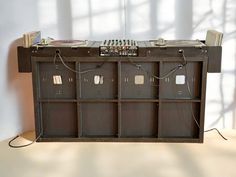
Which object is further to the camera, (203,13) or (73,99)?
(203,13)

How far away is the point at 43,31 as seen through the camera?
317 centimetres

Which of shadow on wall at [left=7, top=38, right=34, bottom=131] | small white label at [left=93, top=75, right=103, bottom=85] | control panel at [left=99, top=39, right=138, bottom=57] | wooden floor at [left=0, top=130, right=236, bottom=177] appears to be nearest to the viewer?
wooden floor at [left=0, top=130, right=236, bottom=177]

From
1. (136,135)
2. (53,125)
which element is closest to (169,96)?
(136,135)

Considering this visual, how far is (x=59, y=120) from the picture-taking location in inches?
117

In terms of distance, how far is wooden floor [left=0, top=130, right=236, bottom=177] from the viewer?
2.43 meters

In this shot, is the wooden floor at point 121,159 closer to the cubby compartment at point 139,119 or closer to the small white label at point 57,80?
the cubby compartment at point 139,119

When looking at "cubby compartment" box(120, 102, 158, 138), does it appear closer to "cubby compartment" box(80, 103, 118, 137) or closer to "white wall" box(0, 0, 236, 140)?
"cubby compartment" box(80, 103, 118, 137)

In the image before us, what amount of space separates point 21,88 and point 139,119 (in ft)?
3.61

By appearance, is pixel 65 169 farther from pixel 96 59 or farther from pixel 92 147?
pixel 96 59

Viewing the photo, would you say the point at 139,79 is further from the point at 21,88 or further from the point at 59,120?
the point at 21,88

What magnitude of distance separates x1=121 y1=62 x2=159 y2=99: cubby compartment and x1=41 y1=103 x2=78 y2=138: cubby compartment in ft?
1.53

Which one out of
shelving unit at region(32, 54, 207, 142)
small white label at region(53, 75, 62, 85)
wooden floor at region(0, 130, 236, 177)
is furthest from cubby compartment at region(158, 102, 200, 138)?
small white label at region(53, 75, 62, 85)

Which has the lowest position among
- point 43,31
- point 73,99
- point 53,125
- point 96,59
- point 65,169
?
point 65,169

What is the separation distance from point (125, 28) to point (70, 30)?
1.63 ft
